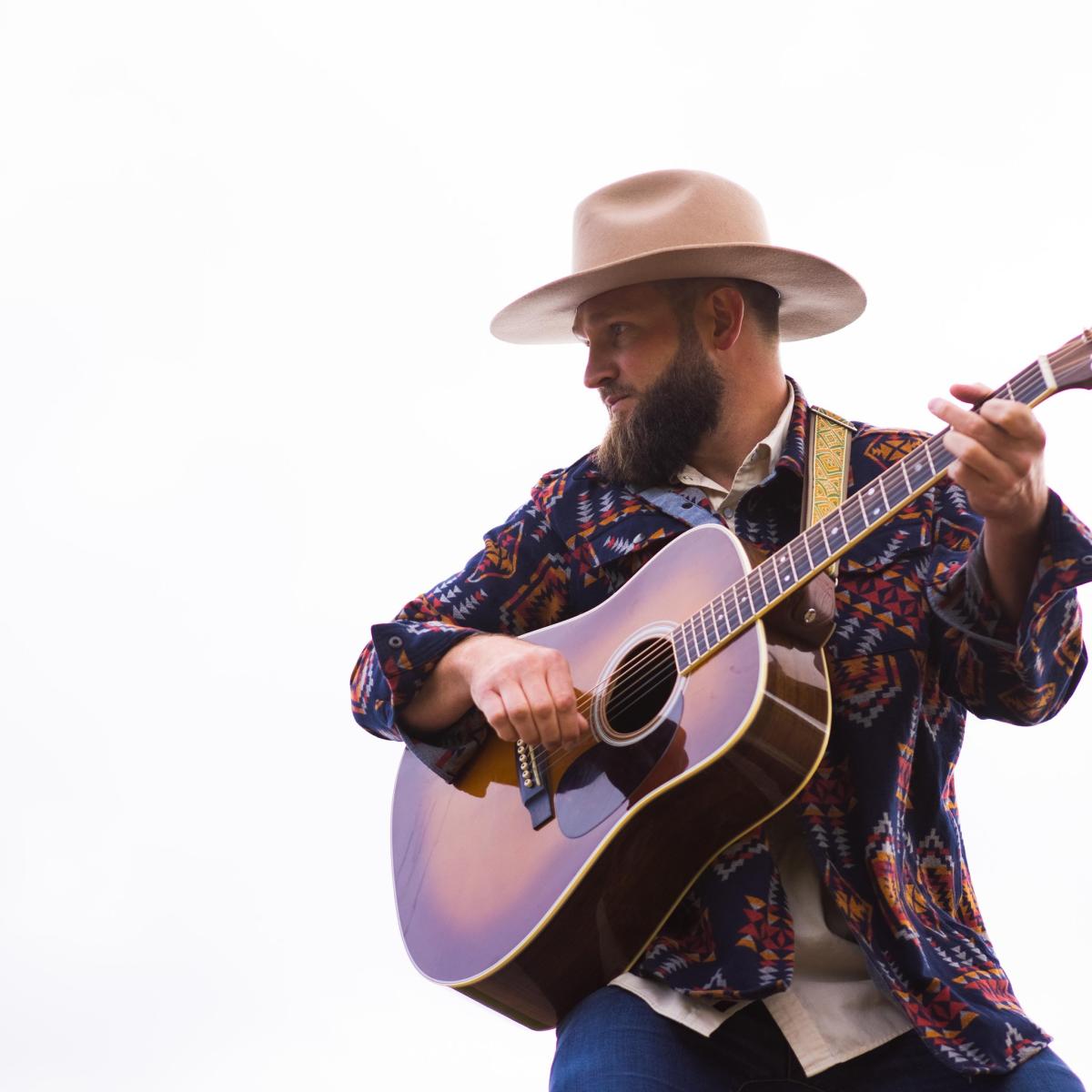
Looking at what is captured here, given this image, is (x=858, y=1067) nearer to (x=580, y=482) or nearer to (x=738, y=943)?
(x=738, y=943)

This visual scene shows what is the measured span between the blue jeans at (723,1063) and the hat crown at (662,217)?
3.79 ft

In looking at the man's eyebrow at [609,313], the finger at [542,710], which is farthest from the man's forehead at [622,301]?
the finger at [542,710]

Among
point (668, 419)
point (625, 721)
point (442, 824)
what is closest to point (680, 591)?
point (625, 721)

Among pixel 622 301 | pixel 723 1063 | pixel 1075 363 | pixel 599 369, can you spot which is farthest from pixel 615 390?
pixel 723 1063

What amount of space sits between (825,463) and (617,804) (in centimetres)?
58

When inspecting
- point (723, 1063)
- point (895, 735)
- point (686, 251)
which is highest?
point (686, 251)

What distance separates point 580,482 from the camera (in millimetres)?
2463

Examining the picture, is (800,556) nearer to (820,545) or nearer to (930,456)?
(820,545)

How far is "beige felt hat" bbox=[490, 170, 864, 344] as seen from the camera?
8.02 ft

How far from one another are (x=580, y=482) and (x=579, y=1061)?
2.95 feet

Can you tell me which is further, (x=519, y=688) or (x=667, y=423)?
(x=667, y=423)

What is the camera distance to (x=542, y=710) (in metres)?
2.11

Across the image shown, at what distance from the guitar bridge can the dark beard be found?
0.46 m

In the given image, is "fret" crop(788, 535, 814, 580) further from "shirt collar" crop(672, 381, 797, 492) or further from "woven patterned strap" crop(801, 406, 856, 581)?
"shirt collar" crop(672, 381, 797, 492)
